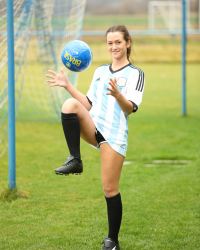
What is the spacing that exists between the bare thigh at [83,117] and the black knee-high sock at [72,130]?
5 cm

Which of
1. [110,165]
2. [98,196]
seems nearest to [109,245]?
[110,165]

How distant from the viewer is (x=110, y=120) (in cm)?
301

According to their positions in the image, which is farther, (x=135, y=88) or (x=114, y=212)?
(x=114, y=212)

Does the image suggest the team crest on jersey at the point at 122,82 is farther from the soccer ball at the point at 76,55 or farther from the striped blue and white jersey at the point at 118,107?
the soccer ball at the point at 76,55

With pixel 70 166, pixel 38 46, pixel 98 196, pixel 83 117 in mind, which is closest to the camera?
pixel 70 166

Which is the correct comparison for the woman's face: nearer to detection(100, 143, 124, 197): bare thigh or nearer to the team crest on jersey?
the team crest on jersey

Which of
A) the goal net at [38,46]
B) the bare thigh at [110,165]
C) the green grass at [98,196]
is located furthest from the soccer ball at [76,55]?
the goal net at [38,46]

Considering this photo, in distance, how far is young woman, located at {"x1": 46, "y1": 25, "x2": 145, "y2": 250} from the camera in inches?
115

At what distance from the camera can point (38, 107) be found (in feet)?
36.1

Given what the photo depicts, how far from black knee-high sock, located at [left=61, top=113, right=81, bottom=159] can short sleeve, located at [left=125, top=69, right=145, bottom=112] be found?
439mm

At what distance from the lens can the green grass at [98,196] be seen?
3404 mm

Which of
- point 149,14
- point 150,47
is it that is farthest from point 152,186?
point 149,14

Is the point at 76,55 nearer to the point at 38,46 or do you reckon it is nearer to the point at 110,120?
the point at 110,120

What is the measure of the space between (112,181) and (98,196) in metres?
1.62
